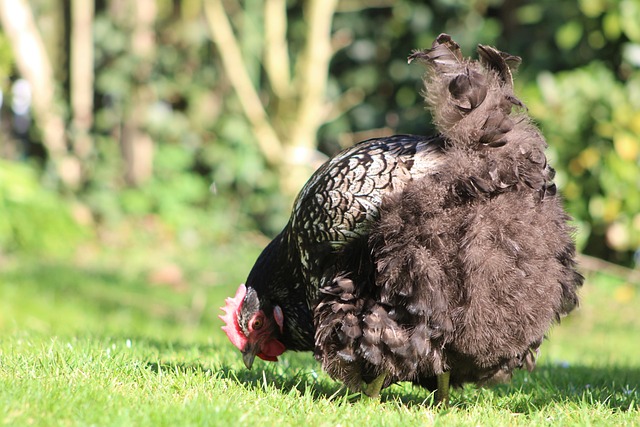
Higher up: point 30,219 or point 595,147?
point 595,147

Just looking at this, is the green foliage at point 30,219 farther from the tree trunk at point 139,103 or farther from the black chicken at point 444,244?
the black chicken at point 444,244

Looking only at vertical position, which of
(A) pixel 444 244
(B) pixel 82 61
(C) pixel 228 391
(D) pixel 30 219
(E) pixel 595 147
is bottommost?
(D) pixel 30 219

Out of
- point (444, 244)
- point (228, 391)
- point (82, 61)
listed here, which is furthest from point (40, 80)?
point (444, 244)

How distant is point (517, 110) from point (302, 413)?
5.96 feet

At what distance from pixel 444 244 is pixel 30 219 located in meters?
7.53

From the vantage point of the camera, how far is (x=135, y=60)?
1225 cm

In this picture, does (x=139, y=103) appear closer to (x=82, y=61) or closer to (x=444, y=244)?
(x=82, y=61)

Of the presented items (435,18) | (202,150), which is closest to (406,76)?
(435,18)

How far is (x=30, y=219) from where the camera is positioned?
10.2 meters

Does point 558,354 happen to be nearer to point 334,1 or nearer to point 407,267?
point 407,267

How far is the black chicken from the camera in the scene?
3795 millimetres

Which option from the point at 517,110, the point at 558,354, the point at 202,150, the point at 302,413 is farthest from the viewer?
the point at 202,150

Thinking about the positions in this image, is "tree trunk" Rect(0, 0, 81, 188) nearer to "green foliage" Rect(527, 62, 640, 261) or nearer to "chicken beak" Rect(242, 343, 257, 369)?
"green foliage" Rect(527, 62, 640, 261)

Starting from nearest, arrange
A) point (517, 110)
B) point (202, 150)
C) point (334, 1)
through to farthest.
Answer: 1. point (517, 110)
2. point (334, 1)
3. point (202, 150)
